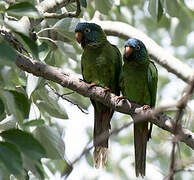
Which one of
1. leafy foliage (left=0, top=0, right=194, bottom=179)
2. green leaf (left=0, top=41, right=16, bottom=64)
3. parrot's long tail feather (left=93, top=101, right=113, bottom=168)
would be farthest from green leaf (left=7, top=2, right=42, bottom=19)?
parrot's long tail feather (left=93, top=101, right=113, bottom=168)

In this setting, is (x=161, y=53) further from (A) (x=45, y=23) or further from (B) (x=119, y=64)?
(A) (x=45, y=23)

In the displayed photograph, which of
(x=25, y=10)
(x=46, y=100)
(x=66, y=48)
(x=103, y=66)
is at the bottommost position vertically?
(x=103, y=66)

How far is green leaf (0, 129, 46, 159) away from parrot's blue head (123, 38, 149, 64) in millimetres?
2488

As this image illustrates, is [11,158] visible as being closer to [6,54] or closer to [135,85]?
[6,54]

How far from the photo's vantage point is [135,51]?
4.26 meters

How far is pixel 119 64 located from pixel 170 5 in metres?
0.93

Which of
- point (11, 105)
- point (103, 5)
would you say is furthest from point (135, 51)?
point (11, 105)

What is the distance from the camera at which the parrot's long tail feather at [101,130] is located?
3910 mm

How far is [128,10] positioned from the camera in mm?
6180

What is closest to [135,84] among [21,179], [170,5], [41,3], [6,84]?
[170,5]

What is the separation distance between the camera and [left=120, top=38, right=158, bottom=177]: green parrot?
405 cm

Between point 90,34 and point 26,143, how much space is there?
277cm

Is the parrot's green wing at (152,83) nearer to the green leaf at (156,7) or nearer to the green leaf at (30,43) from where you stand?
the green leaf at (156,7)

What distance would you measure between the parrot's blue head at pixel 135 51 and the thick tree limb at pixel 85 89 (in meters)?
→ 1.10
